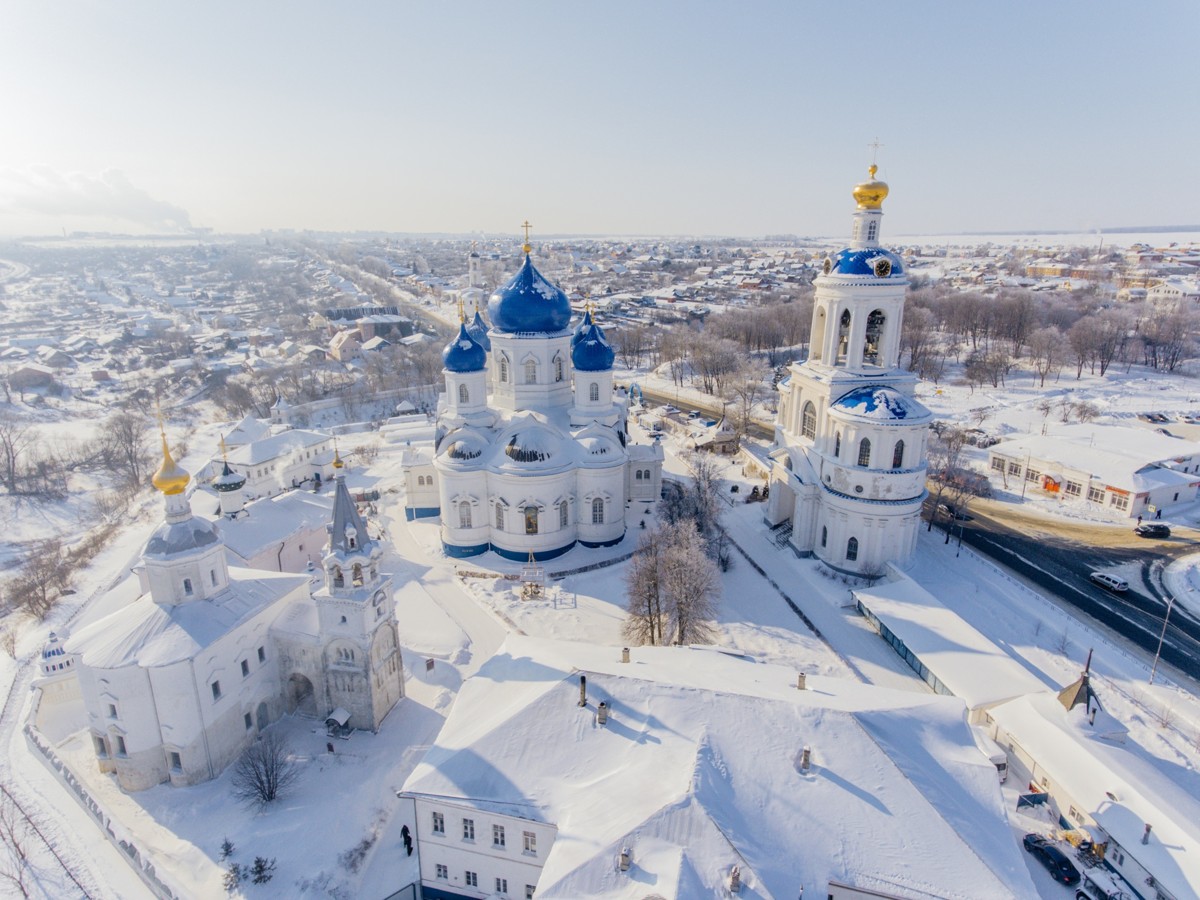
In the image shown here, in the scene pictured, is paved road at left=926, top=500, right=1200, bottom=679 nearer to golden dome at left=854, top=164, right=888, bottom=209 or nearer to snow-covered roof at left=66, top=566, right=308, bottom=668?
golden dome at left=854, top=164, right=888, bottom=209

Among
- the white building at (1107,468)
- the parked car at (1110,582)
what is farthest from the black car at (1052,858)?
the white building at (1107,468)

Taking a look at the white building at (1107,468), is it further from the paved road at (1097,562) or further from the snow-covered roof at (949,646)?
the snow-covered roof at (949,646)

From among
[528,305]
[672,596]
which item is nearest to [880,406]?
[672,596]

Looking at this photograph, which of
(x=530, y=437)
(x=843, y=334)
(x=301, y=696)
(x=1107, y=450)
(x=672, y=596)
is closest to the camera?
(x=301, y=696)

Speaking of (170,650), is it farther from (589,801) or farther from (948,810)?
(948,810)

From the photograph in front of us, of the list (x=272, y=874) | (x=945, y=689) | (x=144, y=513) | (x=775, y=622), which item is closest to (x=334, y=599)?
(x=272, y=874)

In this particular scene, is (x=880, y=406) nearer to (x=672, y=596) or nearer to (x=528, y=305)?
(x=672, y=596)
